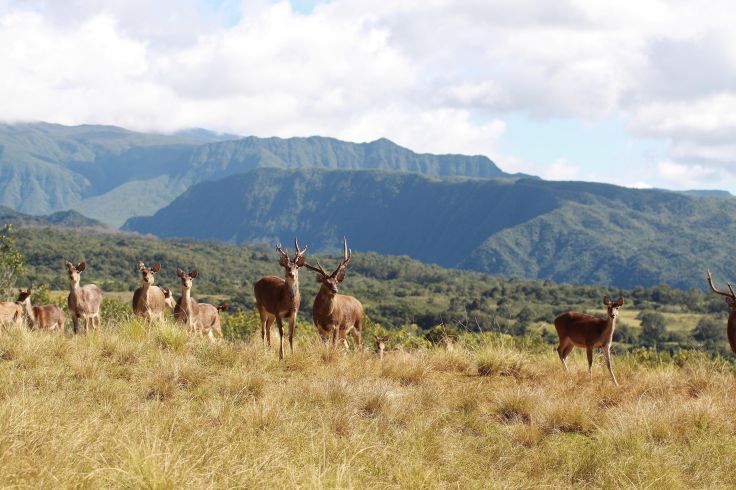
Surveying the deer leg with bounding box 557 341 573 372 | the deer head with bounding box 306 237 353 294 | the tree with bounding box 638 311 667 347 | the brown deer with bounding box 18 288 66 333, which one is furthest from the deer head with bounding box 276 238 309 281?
the tree with bounding box 638 311 667 347

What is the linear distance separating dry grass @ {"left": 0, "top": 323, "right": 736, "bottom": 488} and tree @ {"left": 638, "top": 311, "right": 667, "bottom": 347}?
3642 inches

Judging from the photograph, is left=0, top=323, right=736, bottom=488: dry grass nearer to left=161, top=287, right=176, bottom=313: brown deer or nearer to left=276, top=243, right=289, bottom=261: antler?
left=276, top=243, right=289, bottom=261: antler

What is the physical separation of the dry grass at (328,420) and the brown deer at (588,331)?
1.82 meters

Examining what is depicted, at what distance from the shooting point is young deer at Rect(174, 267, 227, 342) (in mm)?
16328

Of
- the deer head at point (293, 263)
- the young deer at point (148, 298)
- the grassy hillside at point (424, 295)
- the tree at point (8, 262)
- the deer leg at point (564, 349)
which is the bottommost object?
the grassy hillside at point (424, 295)

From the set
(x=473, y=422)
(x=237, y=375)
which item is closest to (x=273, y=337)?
(x=237, y=375)

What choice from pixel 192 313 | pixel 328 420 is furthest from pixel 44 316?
pixel 328 420

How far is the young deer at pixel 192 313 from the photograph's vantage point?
16328 millimetres

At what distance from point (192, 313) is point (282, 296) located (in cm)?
598

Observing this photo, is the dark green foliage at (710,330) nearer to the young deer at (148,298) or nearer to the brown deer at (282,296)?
the young deer at (148,298)

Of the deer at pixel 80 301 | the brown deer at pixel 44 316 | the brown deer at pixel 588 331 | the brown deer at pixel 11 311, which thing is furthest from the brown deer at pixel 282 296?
the brown deer at pixel 11 311

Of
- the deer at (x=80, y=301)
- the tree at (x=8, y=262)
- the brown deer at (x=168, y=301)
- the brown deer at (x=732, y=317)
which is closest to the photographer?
the brown deer at (x=732, y=317)

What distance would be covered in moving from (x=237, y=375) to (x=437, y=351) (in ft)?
15.9

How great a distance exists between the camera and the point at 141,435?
6.68m
